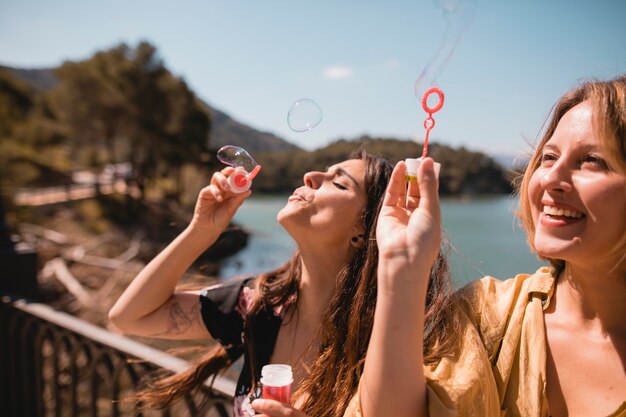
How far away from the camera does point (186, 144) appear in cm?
Answer: 2456

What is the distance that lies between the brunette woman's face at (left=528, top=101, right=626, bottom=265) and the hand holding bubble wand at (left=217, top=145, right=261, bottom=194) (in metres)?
1.14

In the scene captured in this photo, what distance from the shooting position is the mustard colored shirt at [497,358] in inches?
46.6

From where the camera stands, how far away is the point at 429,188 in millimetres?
1168

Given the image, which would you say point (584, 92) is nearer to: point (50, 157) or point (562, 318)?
point (562, 318)

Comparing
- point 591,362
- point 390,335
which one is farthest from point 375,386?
point 591,362

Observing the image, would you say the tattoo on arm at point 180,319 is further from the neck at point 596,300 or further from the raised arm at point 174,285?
the neck at point 596,300

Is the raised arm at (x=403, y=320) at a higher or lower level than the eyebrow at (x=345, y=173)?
lower

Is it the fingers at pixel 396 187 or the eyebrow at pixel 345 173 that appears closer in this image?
the fingers at pixel 396 187

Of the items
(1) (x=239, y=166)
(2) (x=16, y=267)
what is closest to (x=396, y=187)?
(1) (x=239, y=166)

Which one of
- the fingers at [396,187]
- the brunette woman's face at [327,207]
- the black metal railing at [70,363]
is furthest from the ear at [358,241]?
the black metal railing at [70,363]

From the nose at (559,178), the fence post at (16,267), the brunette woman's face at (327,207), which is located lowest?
the fence post at (16,267)

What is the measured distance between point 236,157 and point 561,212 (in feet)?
4.61

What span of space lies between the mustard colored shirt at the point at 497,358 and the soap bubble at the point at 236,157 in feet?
3.61

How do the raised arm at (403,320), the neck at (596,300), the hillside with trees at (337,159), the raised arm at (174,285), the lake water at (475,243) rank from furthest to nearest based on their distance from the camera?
the lake water at (475,243) < the hillside with trees at (337,159) < the raised arm at (174,285) < the neck at (596,300) < the raised arm at (403,320)
